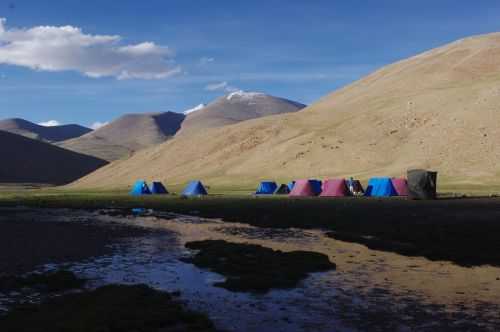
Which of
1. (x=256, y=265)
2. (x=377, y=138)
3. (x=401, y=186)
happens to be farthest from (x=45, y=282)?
(x=377, y=138)

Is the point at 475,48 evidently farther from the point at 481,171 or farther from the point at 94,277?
the point at 94,277

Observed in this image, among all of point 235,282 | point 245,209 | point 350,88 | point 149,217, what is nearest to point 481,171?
point 245,209

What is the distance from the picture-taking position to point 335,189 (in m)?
64.5

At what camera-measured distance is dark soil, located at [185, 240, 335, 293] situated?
663 inches

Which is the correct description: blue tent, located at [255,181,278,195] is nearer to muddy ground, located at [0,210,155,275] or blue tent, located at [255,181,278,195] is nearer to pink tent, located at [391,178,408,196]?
pink tent, located at [391,178,408,196]

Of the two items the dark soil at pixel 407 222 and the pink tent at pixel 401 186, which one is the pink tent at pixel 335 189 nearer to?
the pink tent at pixel 401 186

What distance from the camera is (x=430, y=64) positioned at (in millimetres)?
166875

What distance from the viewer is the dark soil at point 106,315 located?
468 inches

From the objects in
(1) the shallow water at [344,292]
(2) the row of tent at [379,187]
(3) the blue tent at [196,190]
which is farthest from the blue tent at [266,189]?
(1) the shallow water at [344,292]

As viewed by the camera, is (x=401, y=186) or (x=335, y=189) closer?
(x=401, y=186)

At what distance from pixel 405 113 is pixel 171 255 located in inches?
4149

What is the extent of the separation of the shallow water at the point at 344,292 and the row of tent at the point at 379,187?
3255 centimetres

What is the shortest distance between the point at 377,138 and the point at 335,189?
5203cm

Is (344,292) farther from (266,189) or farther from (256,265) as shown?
(266,189)
